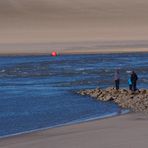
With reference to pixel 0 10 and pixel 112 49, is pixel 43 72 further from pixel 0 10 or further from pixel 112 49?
pixel 0 10

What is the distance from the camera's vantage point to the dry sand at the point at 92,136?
13.3m

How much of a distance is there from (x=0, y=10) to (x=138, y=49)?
34.3m

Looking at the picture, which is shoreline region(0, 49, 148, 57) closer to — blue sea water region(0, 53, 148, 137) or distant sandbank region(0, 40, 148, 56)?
distant sandbank region(0, 40, 148, 56)

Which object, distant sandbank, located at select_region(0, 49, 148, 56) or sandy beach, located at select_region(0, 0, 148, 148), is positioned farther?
sandy beach, located at select_region(0, 0, 148, 148)

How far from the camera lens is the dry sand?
1330 centimetres

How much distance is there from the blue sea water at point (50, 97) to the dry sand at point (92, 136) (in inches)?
38.6

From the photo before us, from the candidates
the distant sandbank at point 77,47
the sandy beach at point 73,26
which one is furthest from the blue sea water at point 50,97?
the sandy beach at point 73,26

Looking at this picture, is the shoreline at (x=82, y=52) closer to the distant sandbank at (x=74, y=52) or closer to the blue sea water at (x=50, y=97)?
the distant sandbank at (x=74, y=52)

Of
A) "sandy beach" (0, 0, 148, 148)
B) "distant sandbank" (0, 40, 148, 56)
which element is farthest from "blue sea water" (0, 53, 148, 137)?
"sandy beach" (0, 0, 148, 148)

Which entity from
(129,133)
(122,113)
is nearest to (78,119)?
(122,113)

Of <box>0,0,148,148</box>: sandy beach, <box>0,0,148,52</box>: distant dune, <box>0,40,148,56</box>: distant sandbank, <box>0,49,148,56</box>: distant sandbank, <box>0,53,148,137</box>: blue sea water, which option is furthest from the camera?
<box>0,0,148,52</box>: distant dune

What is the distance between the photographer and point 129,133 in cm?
1430

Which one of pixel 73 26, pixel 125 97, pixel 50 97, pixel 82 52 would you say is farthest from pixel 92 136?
pixel 73 26

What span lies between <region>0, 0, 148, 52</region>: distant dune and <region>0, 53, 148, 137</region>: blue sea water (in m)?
33.4
